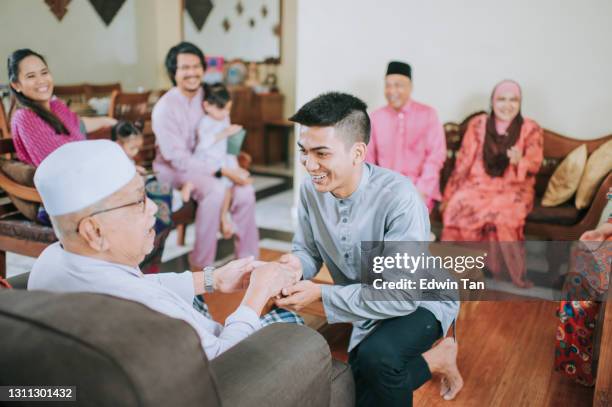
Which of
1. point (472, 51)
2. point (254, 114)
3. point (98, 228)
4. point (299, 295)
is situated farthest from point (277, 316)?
point (254, 114)

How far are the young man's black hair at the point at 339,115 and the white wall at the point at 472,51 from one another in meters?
2.32

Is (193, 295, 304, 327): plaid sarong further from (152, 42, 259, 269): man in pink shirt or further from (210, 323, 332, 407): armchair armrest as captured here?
(152, 42, 259, 269): man in pink shirt

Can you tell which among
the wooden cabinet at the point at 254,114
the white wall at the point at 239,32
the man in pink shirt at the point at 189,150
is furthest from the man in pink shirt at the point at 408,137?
the white wall at the point at 239,32

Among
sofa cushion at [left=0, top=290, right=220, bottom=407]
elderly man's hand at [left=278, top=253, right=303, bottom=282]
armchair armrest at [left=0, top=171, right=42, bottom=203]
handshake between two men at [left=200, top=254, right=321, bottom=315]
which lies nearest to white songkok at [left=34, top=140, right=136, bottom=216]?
sofa cushion at [left=0, top=290, right=220, bottom=407]

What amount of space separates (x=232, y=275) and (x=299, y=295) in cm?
24

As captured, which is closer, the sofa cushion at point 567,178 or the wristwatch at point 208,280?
the wristwatch at point 208,280

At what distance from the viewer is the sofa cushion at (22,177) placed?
250 cm

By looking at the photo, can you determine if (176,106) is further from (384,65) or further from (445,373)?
(445,373)

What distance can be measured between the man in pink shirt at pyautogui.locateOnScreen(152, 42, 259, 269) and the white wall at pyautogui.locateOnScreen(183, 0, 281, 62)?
158 inches

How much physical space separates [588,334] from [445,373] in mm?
582

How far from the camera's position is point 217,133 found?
131 inches

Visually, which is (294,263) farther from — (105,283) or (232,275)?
(105,283)

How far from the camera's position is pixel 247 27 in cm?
710

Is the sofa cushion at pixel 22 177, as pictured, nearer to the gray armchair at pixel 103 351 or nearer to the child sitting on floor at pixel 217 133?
the child sitting on floor at pixel 217 133
